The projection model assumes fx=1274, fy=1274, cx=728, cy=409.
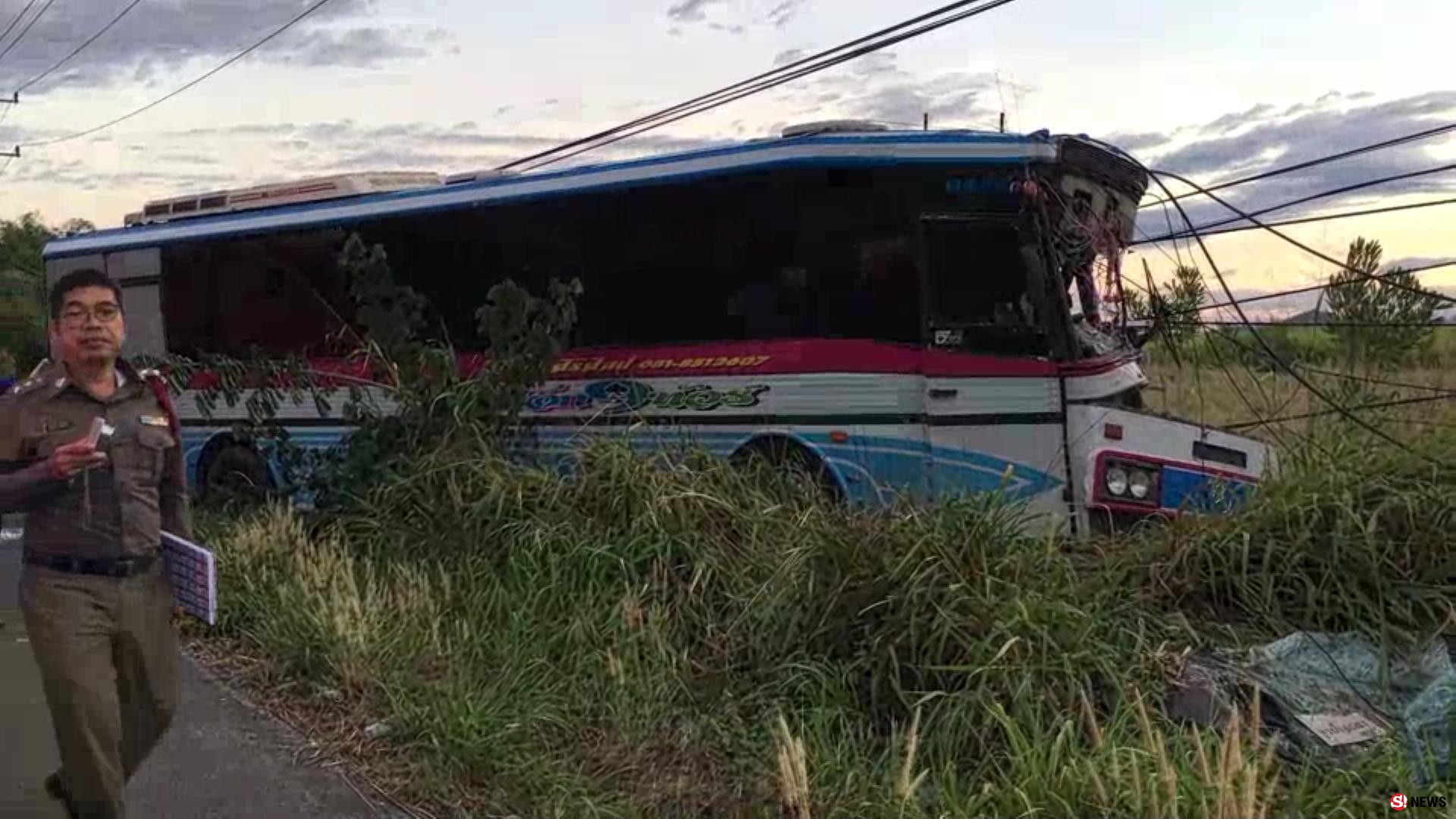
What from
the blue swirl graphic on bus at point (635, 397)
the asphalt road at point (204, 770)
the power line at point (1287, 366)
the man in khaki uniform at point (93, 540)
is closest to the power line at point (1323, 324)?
the power line at point (1287, 366)

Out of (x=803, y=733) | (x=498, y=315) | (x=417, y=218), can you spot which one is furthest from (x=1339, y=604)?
(x=417, y=218)

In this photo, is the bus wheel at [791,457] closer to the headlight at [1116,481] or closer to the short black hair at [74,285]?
the headlight at [1116,481]

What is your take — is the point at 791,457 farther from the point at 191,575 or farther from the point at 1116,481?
the point at 191,575

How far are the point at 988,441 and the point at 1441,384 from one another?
2.43 metres

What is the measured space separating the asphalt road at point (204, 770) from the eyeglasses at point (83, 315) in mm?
1882

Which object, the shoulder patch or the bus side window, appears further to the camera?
the bus side window

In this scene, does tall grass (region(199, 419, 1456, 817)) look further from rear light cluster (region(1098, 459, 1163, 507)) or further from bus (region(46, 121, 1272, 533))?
rear light cluster (region(1098, 459, 1163, 507))

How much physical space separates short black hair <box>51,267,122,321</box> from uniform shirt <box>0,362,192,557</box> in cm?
19

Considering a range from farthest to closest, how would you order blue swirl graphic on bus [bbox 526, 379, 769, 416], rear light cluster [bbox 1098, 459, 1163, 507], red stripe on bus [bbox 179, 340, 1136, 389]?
blue swirl graphic on bus [bbox 526, 379, 769, 416]
red stripe on bus [bbox 179, 340, 1136, 389]
rear light cluster [bbox 1098, 459, 1163, 507]

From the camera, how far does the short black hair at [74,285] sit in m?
4.04

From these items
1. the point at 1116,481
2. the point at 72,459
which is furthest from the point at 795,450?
the point at 72,459

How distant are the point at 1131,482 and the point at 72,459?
5.65 metres

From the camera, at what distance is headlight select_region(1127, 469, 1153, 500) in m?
7.41

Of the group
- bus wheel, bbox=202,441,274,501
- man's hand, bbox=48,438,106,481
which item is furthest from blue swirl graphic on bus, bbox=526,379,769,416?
man's hand, bbox=48,438,106,481
